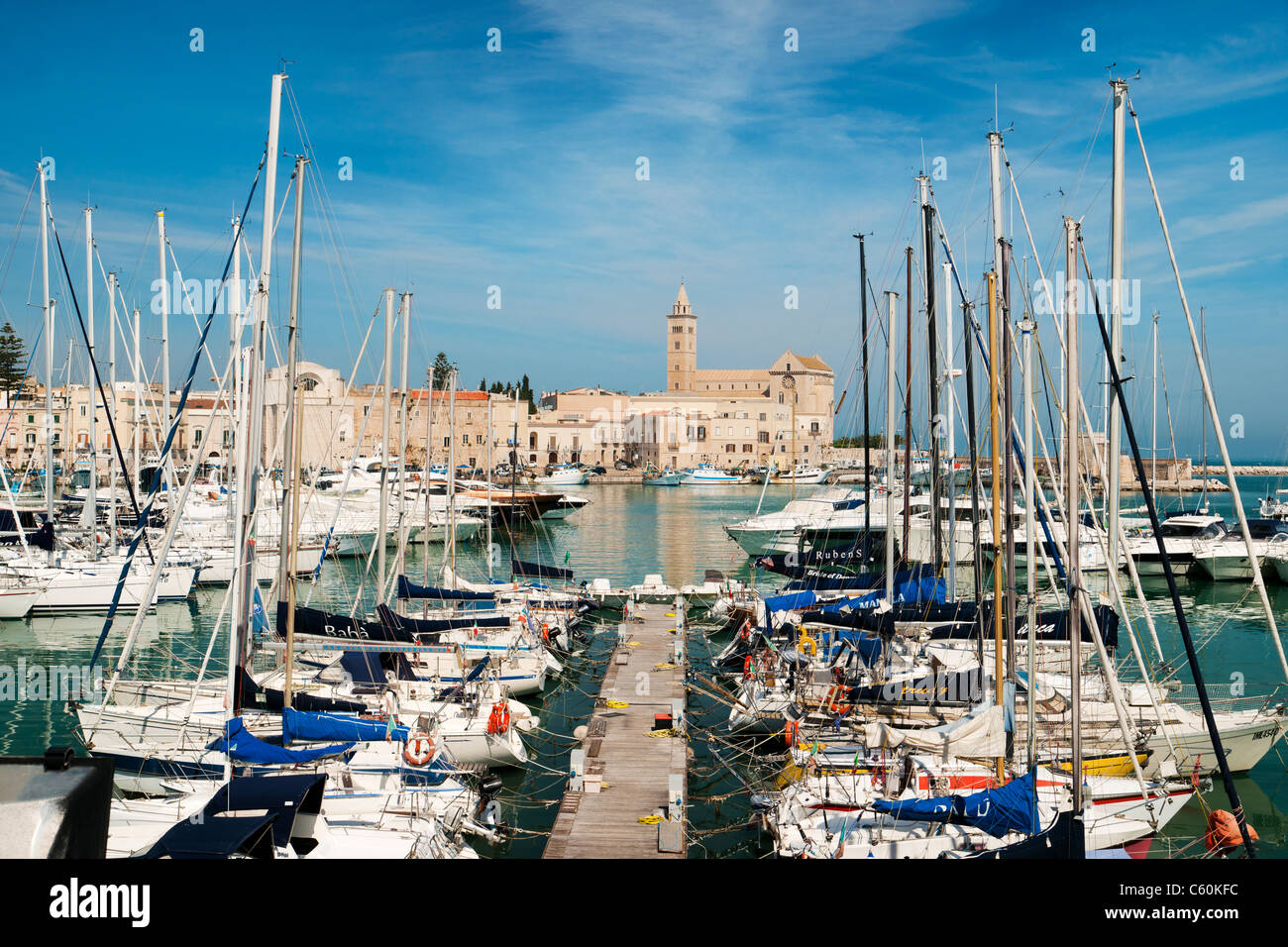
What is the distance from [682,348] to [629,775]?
12162 cm

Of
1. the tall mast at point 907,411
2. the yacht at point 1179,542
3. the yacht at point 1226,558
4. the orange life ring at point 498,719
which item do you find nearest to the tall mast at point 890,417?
the tall mast at point 907,411

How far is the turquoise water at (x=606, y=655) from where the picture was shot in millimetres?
13016

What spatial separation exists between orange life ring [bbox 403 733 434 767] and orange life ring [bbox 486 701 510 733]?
4.37 ft

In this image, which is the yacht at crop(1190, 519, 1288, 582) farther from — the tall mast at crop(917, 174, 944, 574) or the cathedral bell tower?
the cathedral bell tower

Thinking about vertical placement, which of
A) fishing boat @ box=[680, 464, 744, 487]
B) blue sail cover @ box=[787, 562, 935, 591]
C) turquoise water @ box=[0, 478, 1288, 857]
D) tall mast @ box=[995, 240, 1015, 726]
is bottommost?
turquoise water @ box=[0, 478, 1288, 857]

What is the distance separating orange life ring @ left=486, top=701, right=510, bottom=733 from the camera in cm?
1431

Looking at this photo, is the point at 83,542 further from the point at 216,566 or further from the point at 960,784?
the point at 960,784

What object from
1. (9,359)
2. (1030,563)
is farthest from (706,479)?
(1030,563)

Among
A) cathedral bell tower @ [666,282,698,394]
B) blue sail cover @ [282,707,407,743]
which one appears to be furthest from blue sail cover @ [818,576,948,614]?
cathedral bell tower @ [666,282,698,394]

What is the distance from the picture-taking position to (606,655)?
878 inches

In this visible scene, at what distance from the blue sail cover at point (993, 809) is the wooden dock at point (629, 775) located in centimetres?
252

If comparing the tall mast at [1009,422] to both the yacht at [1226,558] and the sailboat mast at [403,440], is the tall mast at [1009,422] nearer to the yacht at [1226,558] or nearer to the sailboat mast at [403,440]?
the sailboat mast at [403,440]

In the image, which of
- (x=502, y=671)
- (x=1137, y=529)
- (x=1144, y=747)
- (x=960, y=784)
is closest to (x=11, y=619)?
(x=502, y=671)

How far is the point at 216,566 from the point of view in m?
30.6
